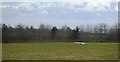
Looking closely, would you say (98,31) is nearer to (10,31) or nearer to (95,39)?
(95,39)

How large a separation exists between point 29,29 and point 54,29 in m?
9.84

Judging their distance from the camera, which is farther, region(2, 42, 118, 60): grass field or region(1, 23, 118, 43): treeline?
region(1, 23, 118, 43): treeline

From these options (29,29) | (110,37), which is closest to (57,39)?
(29,29)

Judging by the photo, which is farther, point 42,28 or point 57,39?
point 57,39

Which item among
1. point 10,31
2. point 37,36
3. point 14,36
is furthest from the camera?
point 37,36

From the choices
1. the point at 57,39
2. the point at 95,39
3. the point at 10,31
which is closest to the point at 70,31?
the point at 57,39

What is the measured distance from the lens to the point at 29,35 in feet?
189

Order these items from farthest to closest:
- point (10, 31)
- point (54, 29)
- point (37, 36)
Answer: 1. point (54, 29)
2. point (37, 36)
3. point (10, 31)

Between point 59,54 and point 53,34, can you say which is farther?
point 53,34

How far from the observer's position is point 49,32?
66812 mm

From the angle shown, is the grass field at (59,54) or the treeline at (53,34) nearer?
the grass field at (59,54)

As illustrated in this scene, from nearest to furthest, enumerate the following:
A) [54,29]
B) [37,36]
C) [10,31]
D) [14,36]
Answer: [10,31] < [14,36] < [37,36] < [54,29]

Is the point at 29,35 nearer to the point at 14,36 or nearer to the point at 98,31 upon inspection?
the point at 14,36

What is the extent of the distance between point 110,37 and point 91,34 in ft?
26.9
